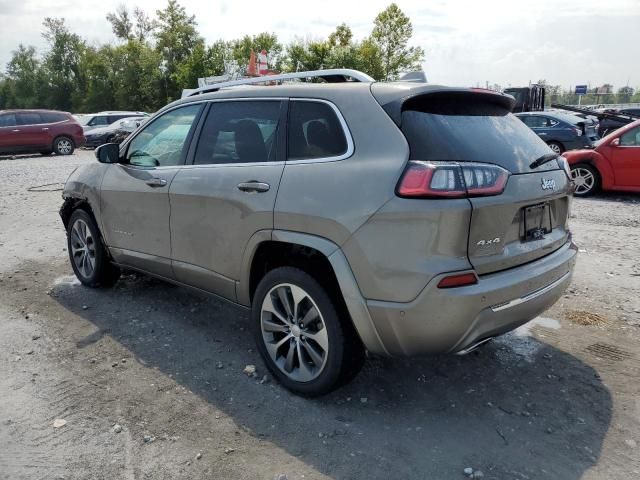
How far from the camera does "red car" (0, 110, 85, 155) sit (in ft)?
64.5

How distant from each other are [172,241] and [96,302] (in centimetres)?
141

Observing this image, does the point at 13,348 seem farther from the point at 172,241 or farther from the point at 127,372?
the point at 172,241

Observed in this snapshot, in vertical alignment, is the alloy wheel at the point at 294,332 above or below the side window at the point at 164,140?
below

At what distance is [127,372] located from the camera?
12.0 feet

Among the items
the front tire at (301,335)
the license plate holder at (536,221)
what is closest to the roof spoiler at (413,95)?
the license plate holder at (536,221)

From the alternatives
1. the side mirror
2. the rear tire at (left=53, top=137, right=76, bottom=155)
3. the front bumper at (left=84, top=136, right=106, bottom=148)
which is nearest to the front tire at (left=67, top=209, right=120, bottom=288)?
the side mirror

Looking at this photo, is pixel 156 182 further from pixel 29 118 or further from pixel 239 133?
pixel 29 118

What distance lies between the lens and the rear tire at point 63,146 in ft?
67.3

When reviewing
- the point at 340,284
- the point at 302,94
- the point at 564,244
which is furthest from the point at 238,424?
the point at 564,244

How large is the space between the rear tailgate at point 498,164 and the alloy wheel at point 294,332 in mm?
1002

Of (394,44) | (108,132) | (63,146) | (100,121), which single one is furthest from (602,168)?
(394,44)

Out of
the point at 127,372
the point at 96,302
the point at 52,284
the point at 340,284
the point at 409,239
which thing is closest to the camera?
the point at 409,239

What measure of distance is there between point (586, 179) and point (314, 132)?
8621mm

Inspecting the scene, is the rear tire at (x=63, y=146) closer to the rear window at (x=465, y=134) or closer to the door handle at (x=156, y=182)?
the door handle at (x=156, y=182)
